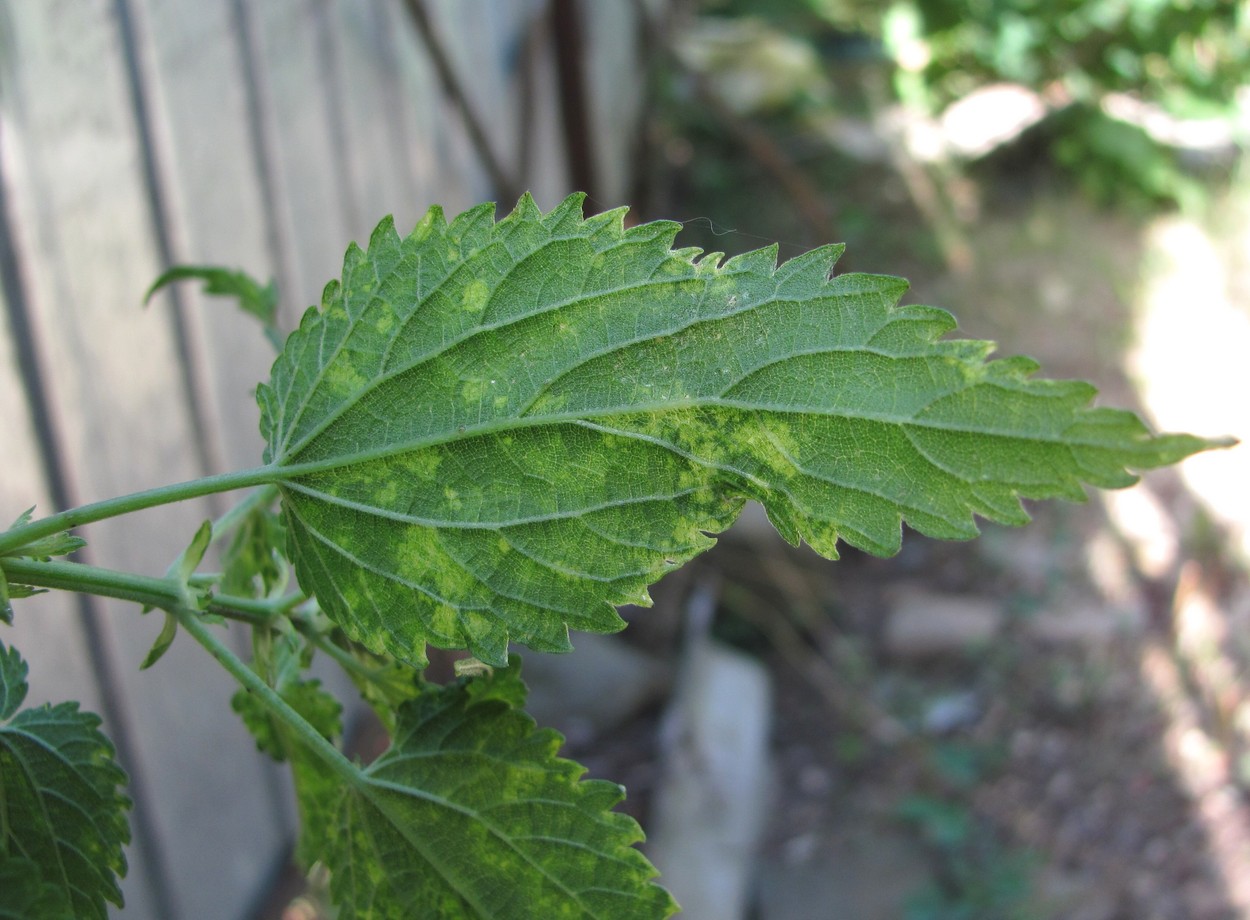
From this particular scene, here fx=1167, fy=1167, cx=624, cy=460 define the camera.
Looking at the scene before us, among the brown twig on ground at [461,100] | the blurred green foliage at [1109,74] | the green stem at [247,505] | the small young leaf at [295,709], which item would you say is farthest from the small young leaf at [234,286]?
the blurred green foliage at [1109,74]

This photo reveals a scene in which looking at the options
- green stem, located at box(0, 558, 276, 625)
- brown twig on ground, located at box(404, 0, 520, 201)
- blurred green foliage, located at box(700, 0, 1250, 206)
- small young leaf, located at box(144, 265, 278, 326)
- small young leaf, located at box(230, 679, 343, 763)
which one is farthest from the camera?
blurred green foliage, located at box(700, 0, 1250, 206)

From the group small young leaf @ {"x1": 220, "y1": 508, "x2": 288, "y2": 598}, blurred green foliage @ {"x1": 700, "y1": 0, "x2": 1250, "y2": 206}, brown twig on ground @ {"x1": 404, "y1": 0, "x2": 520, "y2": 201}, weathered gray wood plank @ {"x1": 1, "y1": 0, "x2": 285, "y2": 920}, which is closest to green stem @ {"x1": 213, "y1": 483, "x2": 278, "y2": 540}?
small young leaf @ {"x1": 220, "y1": 508, "x2": 288, "y2": 598}

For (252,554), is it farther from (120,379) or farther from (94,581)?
(120,379)

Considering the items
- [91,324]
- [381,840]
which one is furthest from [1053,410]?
[91,324]

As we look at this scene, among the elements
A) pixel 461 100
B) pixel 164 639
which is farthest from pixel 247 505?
pixel 461 100

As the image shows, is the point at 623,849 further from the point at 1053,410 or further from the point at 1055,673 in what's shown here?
the point at 1055,673

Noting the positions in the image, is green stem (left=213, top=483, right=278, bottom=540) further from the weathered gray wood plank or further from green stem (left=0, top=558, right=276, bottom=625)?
the weathered gray wood plank

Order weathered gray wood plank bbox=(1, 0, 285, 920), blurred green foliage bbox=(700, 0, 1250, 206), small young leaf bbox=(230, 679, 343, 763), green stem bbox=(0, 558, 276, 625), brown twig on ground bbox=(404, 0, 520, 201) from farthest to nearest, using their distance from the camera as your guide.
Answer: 1. blurred green foliage bbox=(700, 0, 1250, 206)
2. brown twig on ground bbox=(404, 0, 520, 201)
3. weathered gray wood plank bbox=(1, 0, 285, 920)
4. small young leaf bbox=(230, 679, 343, 763)
5. green stem bbox=(0, 558, 276, 625)
